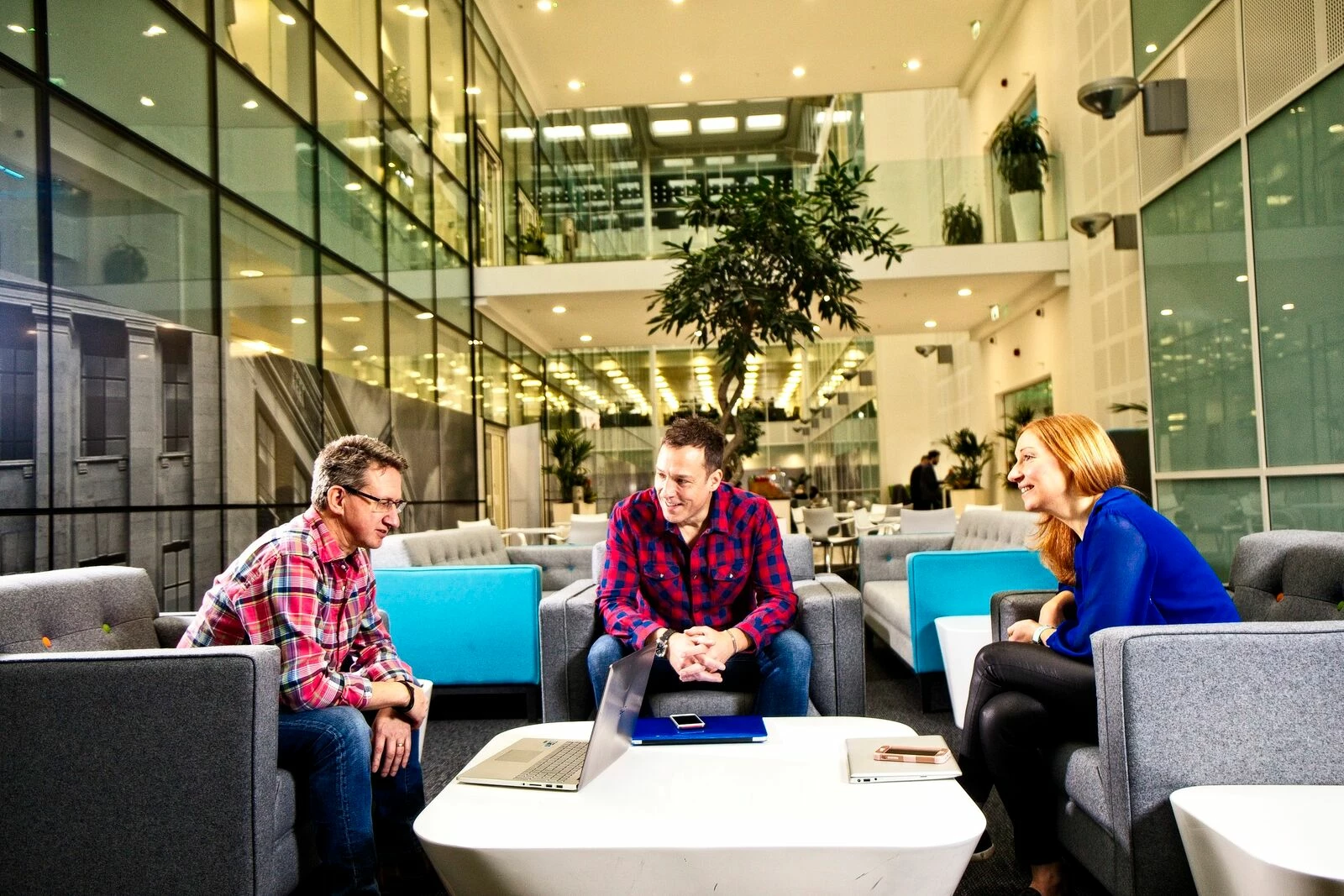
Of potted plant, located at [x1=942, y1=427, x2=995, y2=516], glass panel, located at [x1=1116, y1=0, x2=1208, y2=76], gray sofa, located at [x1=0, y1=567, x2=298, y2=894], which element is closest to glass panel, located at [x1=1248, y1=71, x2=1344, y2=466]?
glass panel, located at [x1=1116, y1=0, x2=1208, y2=76]

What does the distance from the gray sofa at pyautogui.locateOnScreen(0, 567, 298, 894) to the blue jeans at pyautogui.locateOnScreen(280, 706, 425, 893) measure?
13 centimetres

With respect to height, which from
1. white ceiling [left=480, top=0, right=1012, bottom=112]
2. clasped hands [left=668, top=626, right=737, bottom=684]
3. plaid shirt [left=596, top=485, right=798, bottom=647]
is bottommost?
clasped hands [left=668, top=626, right=737, bottom=684]

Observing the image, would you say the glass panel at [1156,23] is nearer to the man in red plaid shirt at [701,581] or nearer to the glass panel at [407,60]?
the man in red plaid shirt at [701,581]

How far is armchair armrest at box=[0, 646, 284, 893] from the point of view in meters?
1.78

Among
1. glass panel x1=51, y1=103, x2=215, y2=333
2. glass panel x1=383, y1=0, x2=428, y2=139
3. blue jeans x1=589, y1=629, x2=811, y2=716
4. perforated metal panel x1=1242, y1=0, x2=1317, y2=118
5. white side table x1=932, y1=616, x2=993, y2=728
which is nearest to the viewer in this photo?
blue jeans x1=589, y1=629, x2=811, y2=716

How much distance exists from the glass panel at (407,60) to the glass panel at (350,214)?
1248 millimetres

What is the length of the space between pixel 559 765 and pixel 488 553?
4.43m

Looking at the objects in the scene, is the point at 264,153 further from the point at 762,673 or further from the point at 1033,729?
the point at 1033,729

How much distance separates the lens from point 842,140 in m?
20.7

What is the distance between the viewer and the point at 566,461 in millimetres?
14719

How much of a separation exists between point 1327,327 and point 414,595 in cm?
400

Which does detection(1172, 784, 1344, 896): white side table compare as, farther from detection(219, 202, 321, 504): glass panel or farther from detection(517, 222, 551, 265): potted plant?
detection(517, 222, 551, 265): potted plant

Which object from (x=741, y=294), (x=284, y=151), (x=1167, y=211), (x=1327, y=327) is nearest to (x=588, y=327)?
(x=284, y=151)

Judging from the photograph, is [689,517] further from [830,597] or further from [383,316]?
[383,316]
